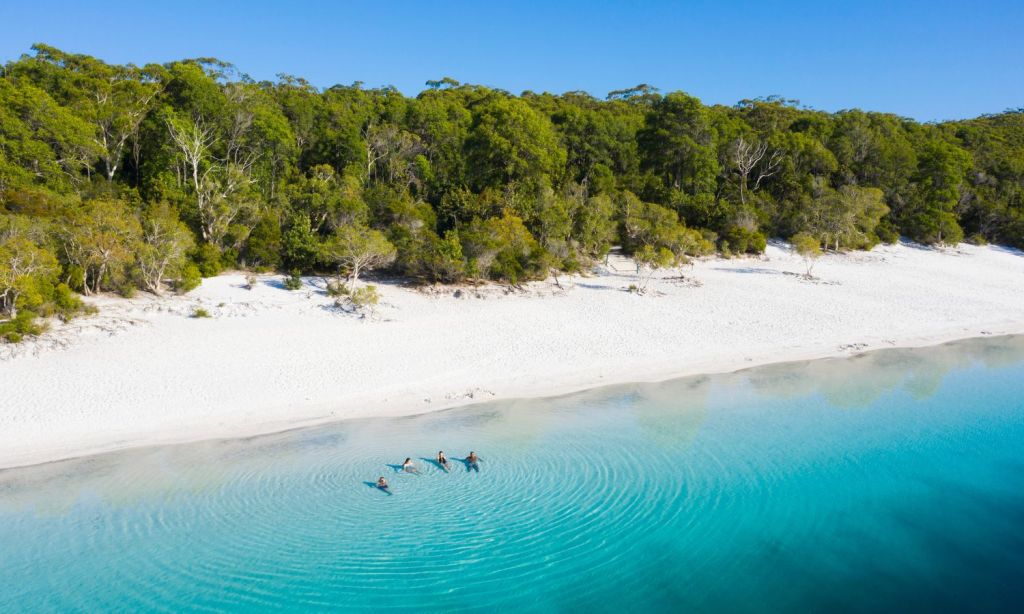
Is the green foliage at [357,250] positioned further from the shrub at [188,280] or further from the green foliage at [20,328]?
the green foliage at [20,328]

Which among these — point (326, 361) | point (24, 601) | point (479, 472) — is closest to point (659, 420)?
point (479, 472)

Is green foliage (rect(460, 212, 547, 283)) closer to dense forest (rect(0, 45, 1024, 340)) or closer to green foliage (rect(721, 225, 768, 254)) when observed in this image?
dense forest (rect(0, 45, 1024, 340))

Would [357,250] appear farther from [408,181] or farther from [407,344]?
[408,181]

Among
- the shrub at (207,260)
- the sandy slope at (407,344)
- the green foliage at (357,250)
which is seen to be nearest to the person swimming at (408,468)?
the sandy slope at (407,344)

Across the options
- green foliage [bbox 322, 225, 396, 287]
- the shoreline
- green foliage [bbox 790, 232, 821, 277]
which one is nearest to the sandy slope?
the shoreline

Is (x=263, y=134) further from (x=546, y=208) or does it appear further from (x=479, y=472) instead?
(x=479, y=472)

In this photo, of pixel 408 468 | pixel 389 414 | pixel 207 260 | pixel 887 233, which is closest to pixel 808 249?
pixel 887 233
